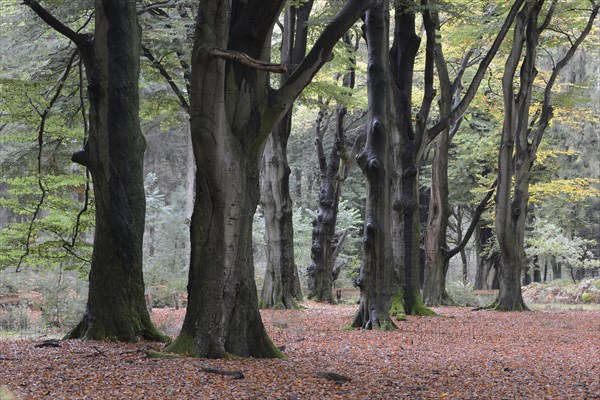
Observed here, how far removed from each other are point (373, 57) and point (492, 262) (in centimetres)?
2607

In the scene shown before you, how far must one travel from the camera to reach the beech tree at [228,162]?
7.32m

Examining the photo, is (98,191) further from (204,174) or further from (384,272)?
(384,272)

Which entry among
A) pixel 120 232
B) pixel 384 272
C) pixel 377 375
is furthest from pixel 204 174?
pixel 384 272

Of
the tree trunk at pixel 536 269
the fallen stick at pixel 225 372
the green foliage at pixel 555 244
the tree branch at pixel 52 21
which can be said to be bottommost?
the fallen stick at pixel 225 372

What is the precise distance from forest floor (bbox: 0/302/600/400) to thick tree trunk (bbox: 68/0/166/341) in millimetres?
686

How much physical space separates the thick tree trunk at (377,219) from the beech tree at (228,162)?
4539mm

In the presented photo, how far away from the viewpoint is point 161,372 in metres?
6.31

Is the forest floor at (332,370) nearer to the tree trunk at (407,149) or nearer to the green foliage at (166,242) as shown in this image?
the tree trunk at (407,149)

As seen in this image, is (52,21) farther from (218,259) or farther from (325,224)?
(325,224)

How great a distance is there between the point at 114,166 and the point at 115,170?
54mm

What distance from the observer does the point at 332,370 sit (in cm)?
739

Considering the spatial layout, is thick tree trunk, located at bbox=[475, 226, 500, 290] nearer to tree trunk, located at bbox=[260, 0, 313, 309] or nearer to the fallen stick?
tree trunk, located at bbox=[260, 0, 313, 309]

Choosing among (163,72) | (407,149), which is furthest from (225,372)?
(407,149)

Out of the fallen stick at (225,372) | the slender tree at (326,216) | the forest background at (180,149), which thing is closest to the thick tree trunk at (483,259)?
the forest background at (180,149)
